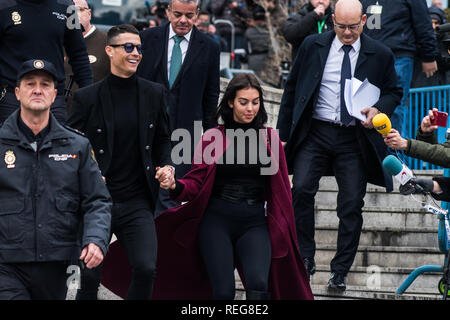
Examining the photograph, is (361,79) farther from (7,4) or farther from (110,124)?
(7,4)

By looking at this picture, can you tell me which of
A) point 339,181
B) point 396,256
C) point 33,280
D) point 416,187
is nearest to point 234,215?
point 416,187

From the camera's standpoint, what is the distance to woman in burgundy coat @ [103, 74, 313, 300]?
22.9 feet

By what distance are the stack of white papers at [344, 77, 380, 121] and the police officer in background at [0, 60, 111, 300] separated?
300 centimetres

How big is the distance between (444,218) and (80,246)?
3306 mm

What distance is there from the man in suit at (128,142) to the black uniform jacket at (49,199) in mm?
793

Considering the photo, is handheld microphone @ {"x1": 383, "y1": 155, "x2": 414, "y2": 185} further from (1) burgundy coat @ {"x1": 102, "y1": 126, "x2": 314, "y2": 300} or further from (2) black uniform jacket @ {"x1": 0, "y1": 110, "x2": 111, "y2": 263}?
(2) black uniform jacket @ {"x1": 0, "y1": 110, "x2": 111, "y2": 263}

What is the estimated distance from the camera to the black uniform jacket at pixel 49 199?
5.84m

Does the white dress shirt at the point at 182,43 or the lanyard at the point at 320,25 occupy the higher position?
the lanyard at the point at 320,25

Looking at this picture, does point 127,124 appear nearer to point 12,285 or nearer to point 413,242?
point 12,285

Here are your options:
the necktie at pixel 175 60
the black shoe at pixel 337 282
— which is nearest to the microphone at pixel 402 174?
the black shoe at pixel 337 282

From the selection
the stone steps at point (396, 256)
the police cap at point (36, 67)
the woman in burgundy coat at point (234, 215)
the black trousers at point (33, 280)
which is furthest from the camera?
the stone steps at point (396, 256)

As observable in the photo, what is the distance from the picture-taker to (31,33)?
7652 mm

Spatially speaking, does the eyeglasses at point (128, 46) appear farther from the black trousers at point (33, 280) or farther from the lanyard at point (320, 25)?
the lanyard at point (320, 25)

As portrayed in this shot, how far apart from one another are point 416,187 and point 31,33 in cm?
304
